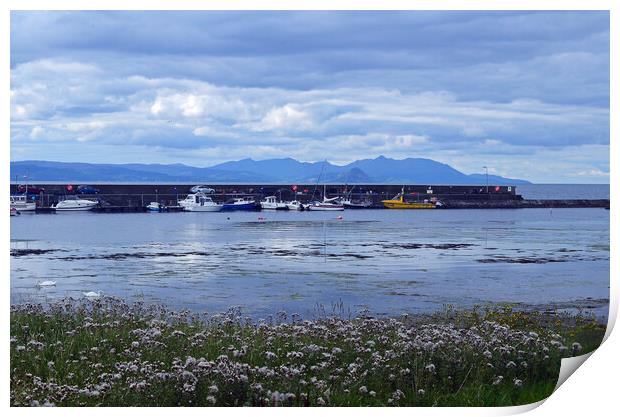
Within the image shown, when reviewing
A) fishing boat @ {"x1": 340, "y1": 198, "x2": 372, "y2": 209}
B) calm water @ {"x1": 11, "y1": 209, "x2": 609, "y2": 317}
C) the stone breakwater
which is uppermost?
the stone breakwater

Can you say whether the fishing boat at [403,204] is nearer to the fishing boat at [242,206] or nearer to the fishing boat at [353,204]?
the fishing boat at [353,204]

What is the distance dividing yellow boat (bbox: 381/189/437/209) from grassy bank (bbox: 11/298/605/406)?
6138 centimetres

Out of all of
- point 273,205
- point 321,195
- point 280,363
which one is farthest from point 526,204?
point 280,363

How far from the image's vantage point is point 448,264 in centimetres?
2194

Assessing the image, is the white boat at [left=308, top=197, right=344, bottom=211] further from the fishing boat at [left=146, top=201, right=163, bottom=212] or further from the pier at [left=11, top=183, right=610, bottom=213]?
the fishing boat at [left=146, top=201, right=163, bottom=212]

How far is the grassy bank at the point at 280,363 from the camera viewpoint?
703 cm

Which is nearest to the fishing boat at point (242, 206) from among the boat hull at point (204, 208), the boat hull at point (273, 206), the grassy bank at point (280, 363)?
the boat hull at point (273, 206)

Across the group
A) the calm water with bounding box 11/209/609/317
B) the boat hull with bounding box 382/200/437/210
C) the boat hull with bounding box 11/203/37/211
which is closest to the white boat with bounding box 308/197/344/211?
the boat hull with bounding box 382/200/437/210

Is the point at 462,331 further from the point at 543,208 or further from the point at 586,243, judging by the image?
the point at 543,208

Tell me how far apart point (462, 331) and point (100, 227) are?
35.9 meters

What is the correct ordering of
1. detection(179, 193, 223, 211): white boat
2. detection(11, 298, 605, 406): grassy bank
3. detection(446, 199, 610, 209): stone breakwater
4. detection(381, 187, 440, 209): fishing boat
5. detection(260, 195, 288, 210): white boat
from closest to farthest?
detection(11, 298, 605, 406): grassy bank
detection(179, 193, 223, 211): white boat
detection(260, 195, 288, 210): white boat
detection(381, 187, 440, 209): fishing boat
detection(446, 199, 610, 209): stone breakwater

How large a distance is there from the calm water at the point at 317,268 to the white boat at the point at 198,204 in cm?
2639

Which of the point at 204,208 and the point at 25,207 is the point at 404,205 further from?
the point at 25,207

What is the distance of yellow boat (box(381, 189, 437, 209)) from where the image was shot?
232ft
